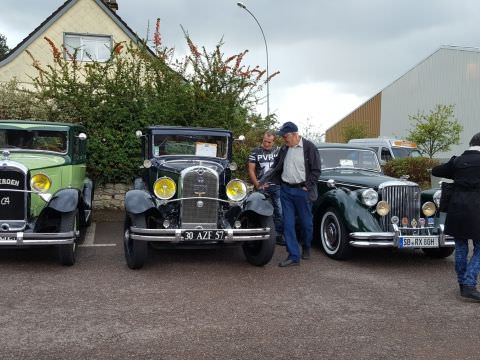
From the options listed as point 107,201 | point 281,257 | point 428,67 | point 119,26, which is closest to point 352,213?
point 281,257

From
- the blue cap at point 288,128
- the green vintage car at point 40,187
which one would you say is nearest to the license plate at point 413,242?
the blue cap at point 288,128

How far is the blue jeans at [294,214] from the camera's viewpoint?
6166mm

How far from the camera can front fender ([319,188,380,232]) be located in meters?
6.15

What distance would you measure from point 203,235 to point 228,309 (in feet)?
4.20

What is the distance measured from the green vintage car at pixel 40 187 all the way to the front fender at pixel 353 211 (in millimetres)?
3339

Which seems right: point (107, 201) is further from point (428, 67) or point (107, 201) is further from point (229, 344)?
point (428, 67)

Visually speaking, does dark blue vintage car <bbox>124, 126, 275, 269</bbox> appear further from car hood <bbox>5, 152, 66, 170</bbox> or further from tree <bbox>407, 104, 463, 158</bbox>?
tree <bbox>407, 104, 463, 158</bbox>

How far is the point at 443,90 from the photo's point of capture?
33.8 metres

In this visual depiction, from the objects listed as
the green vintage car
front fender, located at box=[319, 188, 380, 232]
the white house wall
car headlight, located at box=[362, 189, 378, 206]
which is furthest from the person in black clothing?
the white house wall

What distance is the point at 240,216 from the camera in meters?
6.12

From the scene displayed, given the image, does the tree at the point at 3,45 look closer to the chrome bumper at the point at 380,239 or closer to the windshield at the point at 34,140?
the windshield at the point at 34,140

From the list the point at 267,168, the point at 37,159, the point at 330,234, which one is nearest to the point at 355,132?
the point at 267,168

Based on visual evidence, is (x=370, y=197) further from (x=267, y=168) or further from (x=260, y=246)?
(x=267, y=168)

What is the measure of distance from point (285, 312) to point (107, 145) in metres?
6.74
